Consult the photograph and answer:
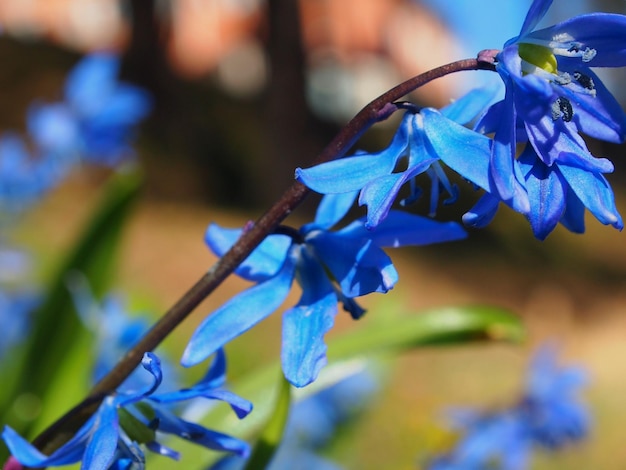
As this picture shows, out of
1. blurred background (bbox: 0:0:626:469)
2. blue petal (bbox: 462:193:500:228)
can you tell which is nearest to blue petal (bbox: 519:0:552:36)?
blue petal (bbox: 462:193:500:228)

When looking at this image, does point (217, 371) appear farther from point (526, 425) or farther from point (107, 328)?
point (526, 425)

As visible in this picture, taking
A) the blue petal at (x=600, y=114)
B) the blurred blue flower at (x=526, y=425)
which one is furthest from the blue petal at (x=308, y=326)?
the blurred blue flower at (x=526, y=425)

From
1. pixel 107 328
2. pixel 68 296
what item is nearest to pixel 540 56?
pixel 107 328

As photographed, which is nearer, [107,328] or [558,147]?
[558,147]

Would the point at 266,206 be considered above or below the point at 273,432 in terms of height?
below

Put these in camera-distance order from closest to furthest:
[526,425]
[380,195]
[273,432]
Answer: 1. [380,195]
2. [273,432]
3. [526,425]

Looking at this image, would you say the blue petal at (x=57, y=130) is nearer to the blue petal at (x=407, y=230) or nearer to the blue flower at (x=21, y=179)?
the blue flower at (x=21, y=179)

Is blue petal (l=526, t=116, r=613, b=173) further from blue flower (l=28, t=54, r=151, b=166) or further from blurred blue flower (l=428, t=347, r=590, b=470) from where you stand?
blue flower (l=28, t=54, r=151, b=166)
